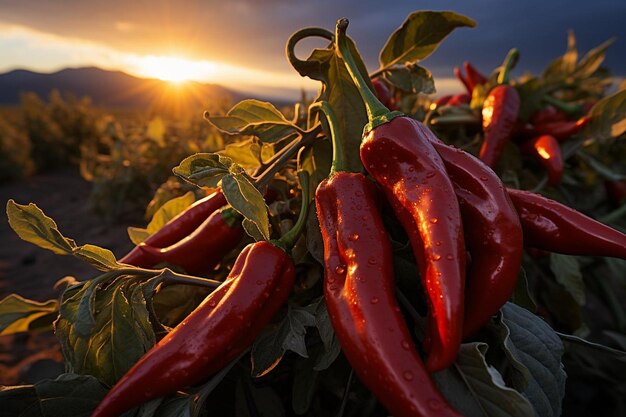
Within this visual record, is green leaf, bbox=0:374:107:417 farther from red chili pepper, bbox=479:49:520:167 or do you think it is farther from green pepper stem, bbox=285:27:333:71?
red chili pepper, bbox=479:49:520:167

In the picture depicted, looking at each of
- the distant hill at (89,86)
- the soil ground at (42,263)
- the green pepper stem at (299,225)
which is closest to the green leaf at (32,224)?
the green pepper stem at (299,225)

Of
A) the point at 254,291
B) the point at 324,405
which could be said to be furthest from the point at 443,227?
the point at 324,405

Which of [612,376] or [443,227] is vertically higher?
[443,227]

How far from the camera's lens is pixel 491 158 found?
7.08 ft

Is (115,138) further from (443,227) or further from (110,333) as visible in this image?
(443,227)

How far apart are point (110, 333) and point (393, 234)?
818mm

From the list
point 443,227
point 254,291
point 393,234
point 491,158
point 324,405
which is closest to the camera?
point 443,227

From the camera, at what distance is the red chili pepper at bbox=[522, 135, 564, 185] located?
224 centimetres

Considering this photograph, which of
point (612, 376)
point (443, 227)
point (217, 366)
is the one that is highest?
point (443, 227)

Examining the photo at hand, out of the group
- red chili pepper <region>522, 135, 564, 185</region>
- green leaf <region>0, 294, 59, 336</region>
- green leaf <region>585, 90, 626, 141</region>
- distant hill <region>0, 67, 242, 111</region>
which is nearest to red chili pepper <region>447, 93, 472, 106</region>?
red chili pepper <region>522, 135, 564, 185</region>

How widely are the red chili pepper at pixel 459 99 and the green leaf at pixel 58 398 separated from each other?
7.55ft

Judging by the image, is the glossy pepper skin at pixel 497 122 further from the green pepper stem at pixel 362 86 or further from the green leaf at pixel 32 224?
the green leaf at pixel 32 224

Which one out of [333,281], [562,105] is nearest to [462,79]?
[562,105]

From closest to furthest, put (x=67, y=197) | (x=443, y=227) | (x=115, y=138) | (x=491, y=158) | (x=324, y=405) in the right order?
(x=443, y=227) → (x=324, y=405) → (x=491, y=158) → (x=115, y=138) → (x=67, y=197)
